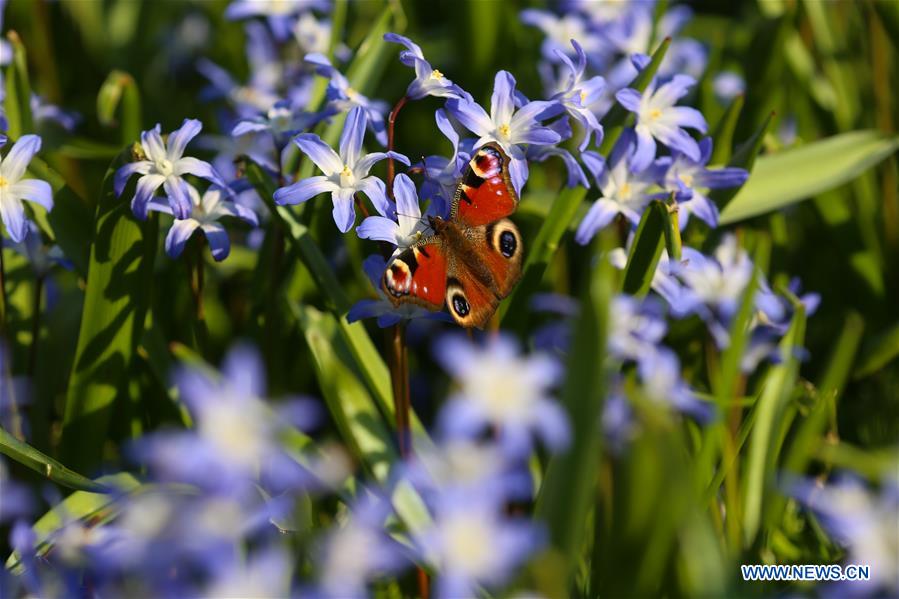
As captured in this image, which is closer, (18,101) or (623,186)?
(623,186)

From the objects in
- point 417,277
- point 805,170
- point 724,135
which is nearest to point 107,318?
point 417,277

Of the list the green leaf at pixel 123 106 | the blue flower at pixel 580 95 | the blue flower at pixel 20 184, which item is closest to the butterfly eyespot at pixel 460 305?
the blue flower at pixel 580 95

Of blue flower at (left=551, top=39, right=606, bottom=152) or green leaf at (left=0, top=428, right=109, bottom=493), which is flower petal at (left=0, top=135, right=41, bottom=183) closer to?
green leaf at (left=0, top=428, right=109, bottom=493)

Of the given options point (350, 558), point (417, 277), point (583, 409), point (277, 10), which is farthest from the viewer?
point (277, 10)

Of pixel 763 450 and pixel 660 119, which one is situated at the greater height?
pixel 660 119

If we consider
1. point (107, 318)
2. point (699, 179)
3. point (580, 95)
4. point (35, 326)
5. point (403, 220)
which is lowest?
point (35, 326)

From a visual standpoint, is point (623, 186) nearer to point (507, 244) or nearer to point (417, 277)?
point (507, 244)
